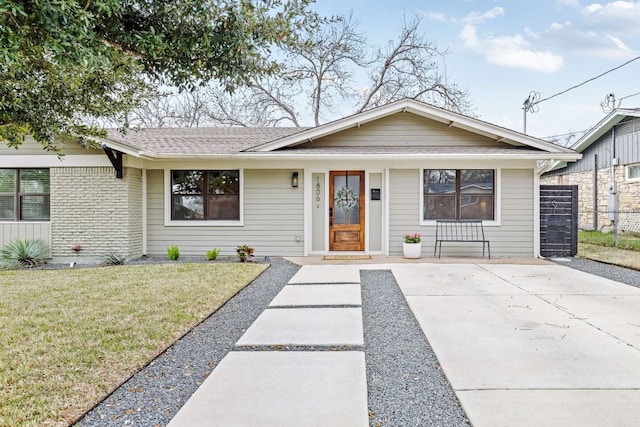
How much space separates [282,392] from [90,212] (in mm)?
8354

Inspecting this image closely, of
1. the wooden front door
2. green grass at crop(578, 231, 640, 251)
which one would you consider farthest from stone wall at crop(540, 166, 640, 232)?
the wooden front door

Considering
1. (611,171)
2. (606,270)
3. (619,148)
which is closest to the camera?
(606,270)

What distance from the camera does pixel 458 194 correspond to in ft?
33.0

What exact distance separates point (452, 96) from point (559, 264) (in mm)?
12833

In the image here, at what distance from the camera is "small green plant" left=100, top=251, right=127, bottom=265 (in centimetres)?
917

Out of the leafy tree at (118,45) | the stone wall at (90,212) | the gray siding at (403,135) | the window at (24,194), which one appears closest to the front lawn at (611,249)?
the gray siding at (403,135)

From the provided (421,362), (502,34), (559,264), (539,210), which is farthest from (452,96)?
(421,362)

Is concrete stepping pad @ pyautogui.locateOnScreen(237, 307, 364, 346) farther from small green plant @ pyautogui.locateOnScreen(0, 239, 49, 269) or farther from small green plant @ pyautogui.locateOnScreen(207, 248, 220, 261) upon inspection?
small green plant @ pyautogui.locateOnScreen(0, 239, 49, 269)

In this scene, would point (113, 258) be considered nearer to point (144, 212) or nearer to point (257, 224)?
point (144, 212)

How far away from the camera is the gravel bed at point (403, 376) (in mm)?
2572

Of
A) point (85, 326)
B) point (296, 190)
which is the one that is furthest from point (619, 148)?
point (85, 326)

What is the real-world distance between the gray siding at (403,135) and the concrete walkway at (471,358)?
4.70 metres

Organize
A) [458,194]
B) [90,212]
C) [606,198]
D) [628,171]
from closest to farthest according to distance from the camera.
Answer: [90,212]
[458,194]
[628,171]
[606,198]

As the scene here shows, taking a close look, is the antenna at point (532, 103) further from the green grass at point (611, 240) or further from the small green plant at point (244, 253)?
the small green plant at point (244, 253)
